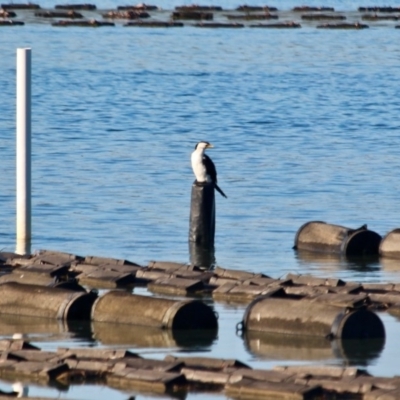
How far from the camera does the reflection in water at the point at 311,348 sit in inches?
400

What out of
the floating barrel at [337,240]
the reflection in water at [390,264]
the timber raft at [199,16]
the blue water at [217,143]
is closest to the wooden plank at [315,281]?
the blue water at [217,143]

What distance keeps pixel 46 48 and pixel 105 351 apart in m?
55.1

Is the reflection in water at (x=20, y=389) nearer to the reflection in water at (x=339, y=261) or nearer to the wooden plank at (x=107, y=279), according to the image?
the wooden plank at (x=107, y=279)

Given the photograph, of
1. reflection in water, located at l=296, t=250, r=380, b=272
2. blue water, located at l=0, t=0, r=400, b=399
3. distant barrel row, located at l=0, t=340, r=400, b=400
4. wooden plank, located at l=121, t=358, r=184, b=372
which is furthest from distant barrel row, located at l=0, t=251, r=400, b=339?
reflection in water, located at l=296, t=250, r=380, b=272

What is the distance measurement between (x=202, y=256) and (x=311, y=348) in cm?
575

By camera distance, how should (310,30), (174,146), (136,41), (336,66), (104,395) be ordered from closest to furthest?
(104,395), (174,146), (336,66), (136,41), (310,30)

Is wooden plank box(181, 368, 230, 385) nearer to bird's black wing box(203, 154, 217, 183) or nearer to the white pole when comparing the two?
the white pole

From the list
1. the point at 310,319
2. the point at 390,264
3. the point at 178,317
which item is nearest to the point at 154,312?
the point at 178,317

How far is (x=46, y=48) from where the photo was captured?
210ft

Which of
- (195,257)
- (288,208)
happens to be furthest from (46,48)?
(195,257)

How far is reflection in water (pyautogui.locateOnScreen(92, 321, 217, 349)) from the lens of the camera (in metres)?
10.7

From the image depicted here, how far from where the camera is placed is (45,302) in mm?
11555

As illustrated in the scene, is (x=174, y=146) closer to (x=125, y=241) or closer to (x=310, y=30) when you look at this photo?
(x=125, y=241)

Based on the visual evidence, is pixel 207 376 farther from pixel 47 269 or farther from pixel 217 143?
A: pixel 217 143
